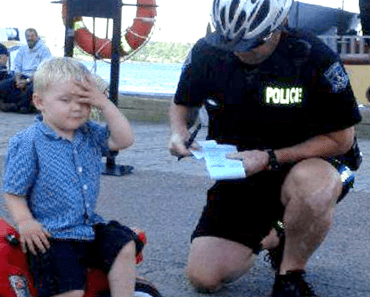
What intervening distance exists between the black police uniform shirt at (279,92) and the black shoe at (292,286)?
1.99 ft

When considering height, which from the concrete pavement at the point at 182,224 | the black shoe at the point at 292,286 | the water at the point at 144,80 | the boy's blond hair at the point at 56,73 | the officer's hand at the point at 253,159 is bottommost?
the water at the point at 144,80

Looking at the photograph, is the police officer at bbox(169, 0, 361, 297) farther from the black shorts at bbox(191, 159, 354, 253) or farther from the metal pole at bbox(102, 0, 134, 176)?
the metal pole at bbox(102, 0, 134, 176)

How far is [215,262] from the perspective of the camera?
5172 millimetres

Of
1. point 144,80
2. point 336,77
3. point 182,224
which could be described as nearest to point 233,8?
point 336,77

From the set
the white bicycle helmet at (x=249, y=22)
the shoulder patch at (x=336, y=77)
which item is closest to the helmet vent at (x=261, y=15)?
the white bicycle helmet at (x=249, y=22)

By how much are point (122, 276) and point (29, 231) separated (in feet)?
1.27

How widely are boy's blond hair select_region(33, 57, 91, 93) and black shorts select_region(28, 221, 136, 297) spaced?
1.88 ft

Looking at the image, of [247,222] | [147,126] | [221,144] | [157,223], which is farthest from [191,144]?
[147,126]

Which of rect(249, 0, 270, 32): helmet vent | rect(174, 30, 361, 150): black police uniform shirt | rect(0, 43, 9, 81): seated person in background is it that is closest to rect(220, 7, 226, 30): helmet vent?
rect(249, 0, 270, 32): helmet vent

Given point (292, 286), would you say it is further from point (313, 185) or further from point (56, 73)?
point (56, 73)

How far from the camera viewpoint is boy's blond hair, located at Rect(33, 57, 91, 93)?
4.04 metres

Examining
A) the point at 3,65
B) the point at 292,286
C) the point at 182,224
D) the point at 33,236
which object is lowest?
Result: the point at 3,65

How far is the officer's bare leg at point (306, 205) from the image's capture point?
4.95 m

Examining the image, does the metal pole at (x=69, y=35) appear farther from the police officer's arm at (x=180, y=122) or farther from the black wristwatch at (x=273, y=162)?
the black wristwatch at (x=273, y=162)
